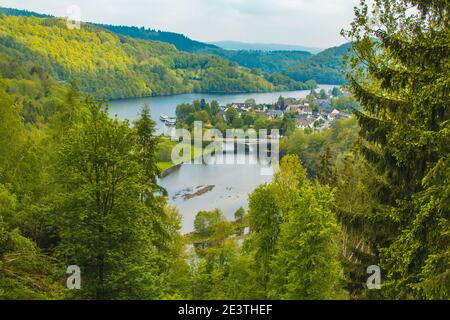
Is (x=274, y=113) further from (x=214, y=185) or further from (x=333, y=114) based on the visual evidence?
(x=214, y=185)

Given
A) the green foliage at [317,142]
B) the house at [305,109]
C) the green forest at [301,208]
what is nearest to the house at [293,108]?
the house at [305,109]

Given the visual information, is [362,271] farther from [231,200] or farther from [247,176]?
[247,176]

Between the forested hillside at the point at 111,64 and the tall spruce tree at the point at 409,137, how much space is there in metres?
112

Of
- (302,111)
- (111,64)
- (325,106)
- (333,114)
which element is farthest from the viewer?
(111,64)

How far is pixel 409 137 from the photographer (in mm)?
7020

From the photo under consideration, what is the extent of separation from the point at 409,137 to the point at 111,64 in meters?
161

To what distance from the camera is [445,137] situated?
627cm

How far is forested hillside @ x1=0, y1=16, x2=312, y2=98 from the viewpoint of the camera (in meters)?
132

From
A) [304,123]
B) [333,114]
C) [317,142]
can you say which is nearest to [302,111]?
[333,114]

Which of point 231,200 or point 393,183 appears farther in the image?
point 231,200

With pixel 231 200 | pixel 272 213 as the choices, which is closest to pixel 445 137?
pixel 272 213

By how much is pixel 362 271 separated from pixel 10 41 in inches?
5153

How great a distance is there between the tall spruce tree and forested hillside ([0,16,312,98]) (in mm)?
112069
